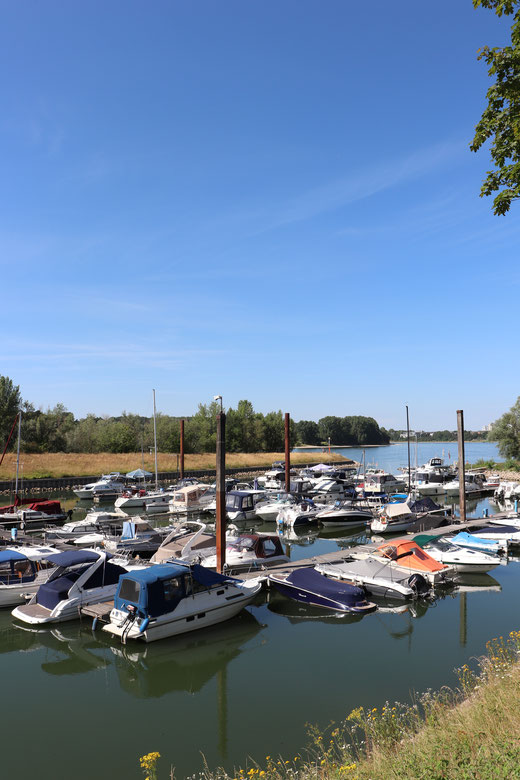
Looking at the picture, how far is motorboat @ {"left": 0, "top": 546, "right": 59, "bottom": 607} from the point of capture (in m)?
21.1

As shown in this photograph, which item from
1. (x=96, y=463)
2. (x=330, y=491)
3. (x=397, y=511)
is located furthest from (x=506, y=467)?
(x=96, y=463)

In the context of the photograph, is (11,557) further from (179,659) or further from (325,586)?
(325,586)

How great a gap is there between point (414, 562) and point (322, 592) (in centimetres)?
566

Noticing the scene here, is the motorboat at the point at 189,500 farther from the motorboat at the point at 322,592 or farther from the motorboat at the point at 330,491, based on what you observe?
the motorboat at the point at 322,592

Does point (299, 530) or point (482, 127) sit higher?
point (482, 127)

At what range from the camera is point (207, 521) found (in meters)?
44.7

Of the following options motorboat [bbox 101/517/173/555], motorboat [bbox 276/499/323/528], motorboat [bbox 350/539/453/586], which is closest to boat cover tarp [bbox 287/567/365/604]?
motorboat [bbox 350/539/453/586]

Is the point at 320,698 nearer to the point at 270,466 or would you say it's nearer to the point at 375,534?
the point at 375,534

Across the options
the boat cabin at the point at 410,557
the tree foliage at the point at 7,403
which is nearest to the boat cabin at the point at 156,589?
the boat cabin at the point at 410,557

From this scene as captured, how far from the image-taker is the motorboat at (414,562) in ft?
75.7

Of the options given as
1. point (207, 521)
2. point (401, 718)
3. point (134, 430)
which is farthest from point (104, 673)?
point (134, 430)

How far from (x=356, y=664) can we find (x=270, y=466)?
88.3 m

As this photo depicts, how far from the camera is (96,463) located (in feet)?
279

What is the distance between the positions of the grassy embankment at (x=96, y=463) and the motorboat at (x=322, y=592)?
57.1m
